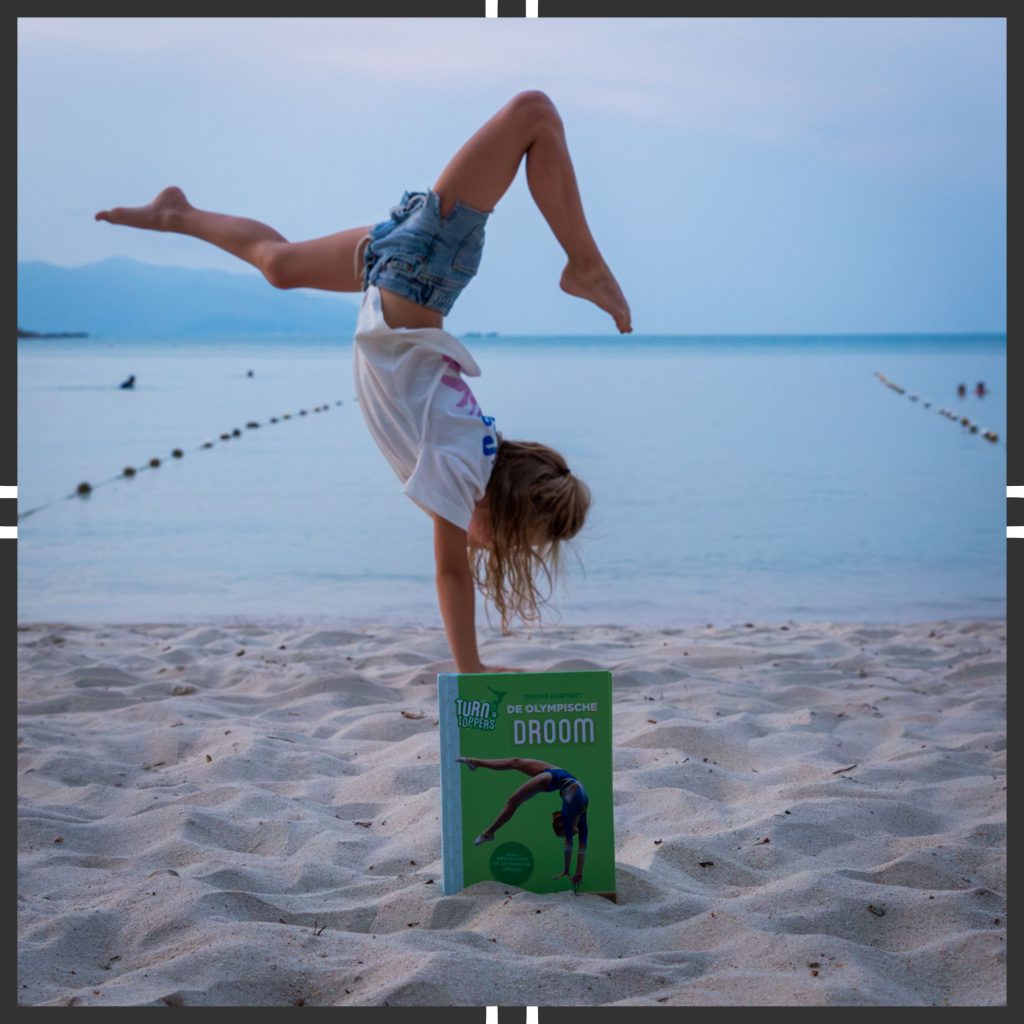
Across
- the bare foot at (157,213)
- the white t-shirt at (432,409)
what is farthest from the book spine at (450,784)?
the bare foot at (157,213)

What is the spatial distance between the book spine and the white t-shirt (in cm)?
68

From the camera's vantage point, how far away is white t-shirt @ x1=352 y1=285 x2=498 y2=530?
2.54 metres

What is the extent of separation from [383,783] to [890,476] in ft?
20.1

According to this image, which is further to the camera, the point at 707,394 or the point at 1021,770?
the point at 707,394

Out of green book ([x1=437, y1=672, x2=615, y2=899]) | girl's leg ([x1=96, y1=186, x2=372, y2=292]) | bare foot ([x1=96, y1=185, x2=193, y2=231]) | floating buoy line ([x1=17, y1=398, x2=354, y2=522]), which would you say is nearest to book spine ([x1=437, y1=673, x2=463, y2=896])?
green book ([x1=437, y1=672, x2=615, y2=899])

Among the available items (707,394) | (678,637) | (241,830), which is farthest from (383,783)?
(707,394)

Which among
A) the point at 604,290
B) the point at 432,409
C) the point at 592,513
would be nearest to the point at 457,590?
the point at 432,409

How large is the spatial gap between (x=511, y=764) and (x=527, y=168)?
1.14 metres

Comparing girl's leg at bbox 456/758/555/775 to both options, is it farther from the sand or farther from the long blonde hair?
the long blonde hair

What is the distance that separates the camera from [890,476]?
26.5 feet

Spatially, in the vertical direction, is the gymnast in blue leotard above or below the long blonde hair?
below

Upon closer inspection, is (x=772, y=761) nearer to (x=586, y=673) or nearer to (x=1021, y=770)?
(x=1021, y=770)

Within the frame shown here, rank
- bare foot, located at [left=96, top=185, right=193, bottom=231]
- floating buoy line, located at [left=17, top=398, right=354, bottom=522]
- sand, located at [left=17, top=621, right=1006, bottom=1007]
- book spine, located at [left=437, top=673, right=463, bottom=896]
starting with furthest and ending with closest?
floating buoy line, located at [left=17, top=398, right=354, bottom=522], bare foot, located at [left=96, top=185, right=193, bottom=231], book spine, located at [left=437, top=673, right=463, bottom=896], sand, located at [left=17, top=621, right=1006, bottom=1007]

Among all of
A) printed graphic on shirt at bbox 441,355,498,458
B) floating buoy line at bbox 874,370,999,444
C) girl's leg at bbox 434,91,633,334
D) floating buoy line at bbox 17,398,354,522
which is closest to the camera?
girl's leg at bbox 434,91,633,334
